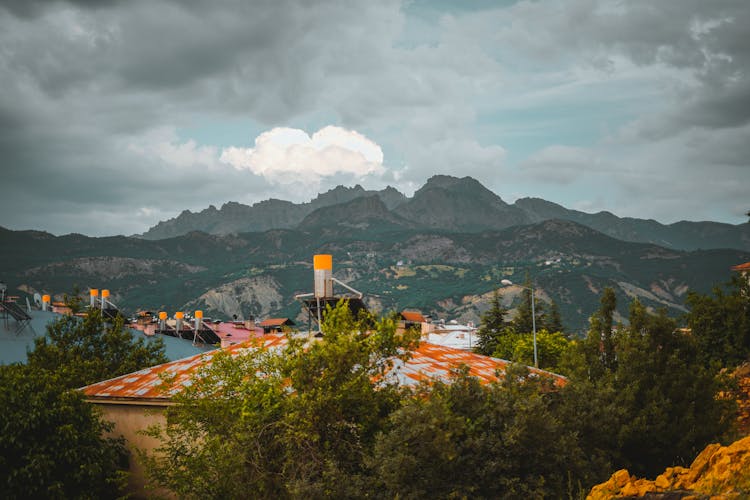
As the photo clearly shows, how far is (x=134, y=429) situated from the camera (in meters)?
23.2

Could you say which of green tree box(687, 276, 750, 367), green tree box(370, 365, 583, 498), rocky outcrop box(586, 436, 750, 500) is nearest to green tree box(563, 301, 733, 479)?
green tree box(370, 365, 583, 498)

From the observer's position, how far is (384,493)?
12812 mm

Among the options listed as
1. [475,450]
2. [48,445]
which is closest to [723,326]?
[475,450]

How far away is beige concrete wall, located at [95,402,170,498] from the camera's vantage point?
2297 cm

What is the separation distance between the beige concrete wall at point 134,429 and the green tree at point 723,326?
27.8m

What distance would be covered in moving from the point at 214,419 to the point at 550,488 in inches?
361

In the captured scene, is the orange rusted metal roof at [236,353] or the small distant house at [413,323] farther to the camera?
the orange rusted metal roof at [236,353]

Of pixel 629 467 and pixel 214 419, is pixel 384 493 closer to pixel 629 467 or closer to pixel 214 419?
pixel 214 419

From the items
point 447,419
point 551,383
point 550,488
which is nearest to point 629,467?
point 551,383

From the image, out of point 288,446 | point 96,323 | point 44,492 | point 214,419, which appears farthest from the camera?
point 96,323

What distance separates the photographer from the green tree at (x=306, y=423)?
1384 cm

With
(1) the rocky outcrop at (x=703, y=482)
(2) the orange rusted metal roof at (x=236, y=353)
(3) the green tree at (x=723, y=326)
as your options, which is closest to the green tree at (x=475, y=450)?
(1) the rocky outcrop at (x=703, y=482)

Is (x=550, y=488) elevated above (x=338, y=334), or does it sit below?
below

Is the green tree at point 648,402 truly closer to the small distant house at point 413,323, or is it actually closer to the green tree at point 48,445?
the small distant house at point 413,323
